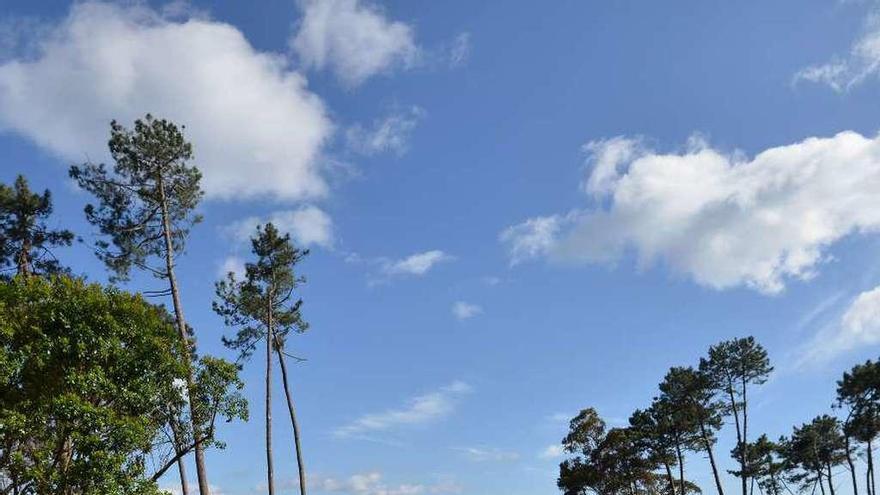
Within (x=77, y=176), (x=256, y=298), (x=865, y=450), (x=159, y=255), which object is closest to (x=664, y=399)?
(x=865, y=450)

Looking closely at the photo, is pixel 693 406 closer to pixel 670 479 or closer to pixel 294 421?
pixel 670 479

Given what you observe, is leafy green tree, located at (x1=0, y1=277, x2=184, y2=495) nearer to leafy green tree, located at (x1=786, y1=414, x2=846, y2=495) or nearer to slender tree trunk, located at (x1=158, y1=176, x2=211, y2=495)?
slender tree trunk, located at (x1=158, y1=176, x2=211, y2=495)

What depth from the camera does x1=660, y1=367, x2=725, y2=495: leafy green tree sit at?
43500 mm

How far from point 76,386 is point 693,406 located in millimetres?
39719

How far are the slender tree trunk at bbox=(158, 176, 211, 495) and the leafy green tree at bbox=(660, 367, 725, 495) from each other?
109 feet

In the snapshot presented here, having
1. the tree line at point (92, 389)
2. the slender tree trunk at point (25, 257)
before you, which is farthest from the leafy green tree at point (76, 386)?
the slender tree trunk at point (25, 257)

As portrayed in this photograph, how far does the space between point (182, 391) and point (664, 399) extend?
36756mm

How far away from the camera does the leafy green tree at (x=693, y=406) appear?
143ft

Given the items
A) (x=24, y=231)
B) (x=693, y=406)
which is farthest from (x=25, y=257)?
(x=693, y=406)

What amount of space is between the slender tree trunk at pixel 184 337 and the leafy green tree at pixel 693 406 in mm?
33096

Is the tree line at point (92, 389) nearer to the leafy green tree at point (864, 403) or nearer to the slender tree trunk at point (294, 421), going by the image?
the slender tree trunk at point (294, 421)

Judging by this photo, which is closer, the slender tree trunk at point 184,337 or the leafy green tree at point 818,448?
the slender tree trunk at point 184,337

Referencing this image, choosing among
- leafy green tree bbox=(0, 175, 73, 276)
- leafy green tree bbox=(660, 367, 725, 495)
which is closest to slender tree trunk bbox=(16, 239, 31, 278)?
leafy green tree bbox=(0, 175, 73, 276)

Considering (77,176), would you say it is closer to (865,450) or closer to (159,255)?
(159,255)
